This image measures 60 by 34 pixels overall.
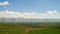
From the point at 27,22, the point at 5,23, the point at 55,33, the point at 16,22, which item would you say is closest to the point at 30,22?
the point at 27,22

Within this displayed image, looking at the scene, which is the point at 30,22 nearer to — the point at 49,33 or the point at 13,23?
the point at 13,23

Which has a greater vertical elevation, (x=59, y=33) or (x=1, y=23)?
(x=1, y=23)

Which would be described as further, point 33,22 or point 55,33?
point 33,22

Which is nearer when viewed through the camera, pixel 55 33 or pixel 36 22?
pixel 55 33

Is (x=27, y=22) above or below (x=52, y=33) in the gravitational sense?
above

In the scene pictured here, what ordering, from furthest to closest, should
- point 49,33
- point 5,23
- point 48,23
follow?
point 5,23 < point 48,23 < point 49,33

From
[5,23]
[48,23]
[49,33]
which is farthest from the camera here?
[5,23]

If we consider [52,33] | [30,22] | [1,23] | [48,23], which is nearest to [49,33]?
[52,33]

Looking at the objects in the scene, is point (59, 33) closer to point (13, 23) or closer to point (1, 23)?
point (13, 23)
